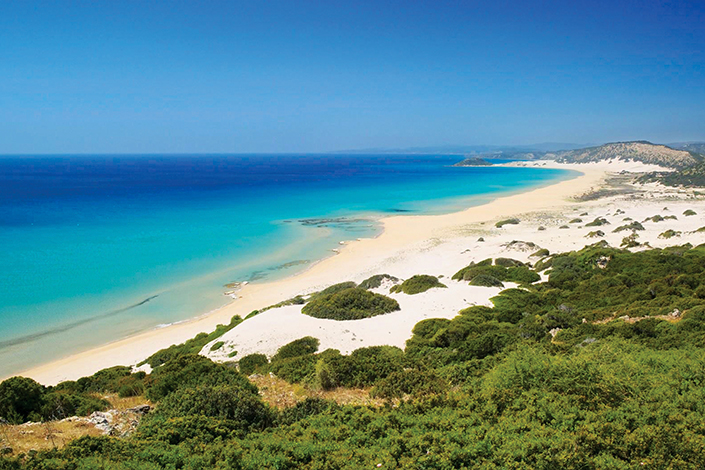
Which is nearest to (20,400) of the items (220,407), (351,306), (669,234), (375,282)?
(220,407)

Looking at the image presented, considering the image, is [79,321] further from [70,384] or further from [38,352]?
[70,384]

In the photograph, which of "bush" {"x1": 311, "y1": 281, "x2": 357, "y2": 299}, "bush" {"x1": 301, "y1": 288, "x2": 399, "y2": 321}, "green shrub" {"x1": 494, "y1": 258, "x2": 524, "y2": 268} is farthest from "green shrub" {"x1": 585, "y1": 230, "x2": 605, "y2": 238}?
"bush" {"x1": 301, "y1": 288, "x2": 399, "y2": 321}

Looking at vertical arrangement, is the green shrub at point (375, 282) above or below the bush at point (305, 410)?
below

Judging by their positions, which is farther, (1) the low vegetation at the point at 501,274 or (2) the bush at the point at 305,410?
(1) the low vegetation at the point at 501,274

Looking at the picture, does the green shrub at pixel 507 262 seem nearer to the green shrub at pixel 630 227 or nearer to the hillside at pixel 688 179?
the green shrub at pixel 630 227

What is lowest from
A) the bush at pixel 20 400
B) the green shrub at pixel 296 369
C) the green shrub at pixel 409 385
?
the green shrub at pixel 296 369

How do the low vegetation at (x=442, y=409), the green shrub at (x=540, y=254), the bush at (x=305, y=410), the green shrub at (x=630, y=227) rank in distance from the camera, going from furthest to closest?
1. the green shrub at (x=630, y=227)
2. the green shrub at (x=540, y=254)
3. the bush at (x=305, y=410)
4. the low vegetation at (x=442, y=409)

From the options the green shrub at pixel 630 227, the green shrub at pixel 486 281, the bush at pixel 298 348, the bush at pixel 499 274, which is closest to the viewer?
the bush at pixel 298 348

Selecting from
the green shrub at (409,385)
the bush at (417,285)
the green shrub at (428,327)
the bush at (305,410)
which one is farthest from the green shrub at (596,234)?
the bush at (305,410)
